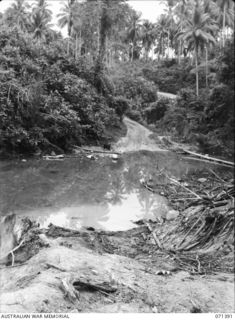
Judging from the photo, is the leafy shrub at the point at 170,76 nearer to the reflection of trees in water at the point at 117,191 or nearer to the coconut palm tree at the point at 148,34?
the coconut palm tree at the point at 148,34

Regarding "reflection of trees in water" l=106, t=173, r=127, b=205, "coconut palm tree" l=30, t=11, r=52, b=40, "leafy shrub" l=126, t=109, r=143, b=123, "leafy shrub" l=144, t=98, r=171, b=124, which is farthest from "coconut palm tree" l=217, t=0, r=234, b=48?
"reflection of trees in water" l=106, t=173, r=127, b=205

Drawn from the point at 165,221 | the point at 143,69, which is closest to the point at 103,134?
the point at 165,221

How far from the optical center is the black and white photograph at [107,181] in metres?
4.22

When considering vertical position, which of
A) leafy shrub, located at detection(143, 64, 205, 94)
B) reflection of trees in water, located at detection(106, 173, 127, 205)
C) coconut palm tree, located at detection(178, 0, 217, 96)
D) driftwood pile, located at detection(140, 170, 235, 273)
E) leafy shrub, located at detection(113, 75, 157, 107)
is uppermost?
coconut palm tree, located at detection(178, 0, 217, 96)

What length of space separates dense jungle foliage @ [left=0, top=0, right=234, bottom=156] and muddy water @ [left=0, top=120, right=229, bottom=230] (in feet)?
8.10

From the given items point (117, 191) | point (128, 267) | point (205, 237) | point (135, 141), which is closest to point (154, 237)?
point (205, 237)

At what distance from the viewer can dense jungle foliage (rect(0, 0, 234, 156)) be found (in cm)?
1658

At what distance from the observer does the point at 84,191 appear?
10852mm

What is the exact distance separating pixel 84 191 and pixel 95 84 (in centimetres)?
1531

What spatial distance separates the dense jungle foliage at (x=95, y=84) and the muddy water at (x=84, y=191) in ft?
8.10

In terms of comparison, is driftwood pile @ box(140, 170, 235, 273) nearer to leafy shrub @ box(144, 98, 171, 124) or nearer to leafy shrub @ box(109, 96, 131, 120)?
leafy shrub @ box(109, 96, 131, 120)

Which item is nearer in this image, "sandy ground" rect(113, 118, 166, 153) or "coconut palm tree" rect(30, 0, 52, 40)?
"sandy ground" rect(113, 118, 166, 153)

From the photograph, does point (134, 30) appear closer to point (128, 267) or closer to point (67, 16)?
point (67, 16)

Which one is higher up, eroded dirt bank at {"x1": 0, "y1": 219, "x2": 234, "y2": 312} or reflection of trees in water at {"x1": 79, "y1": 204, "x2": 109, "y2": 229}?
eroded dirt bank at {"x1": 0, "y1": 219, "x2": 234, "y2": 312}
